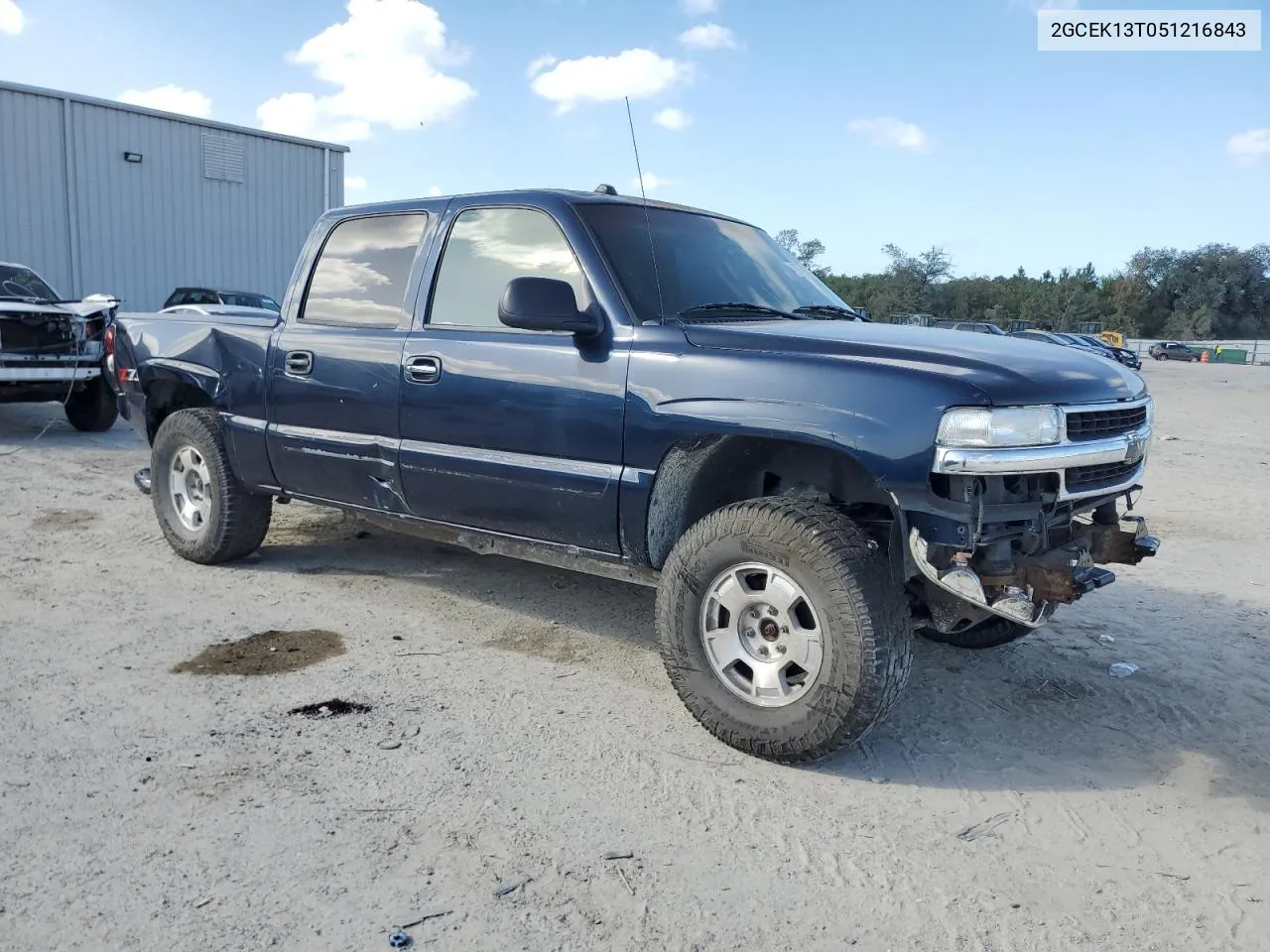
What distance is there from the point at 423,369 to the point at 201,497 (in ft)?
6.94

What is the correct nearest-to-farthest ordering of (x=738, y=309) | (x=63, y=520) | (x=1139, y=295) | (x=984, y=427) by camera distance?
(x=984, y=427) → (x=738, y=309) → (x=63, y=520) → (x=1139, y=295)

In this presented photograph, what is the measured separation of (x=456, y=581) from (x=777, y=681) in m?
2.50

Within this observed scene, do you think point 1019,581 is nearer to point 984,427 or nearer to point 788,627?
point 984,427

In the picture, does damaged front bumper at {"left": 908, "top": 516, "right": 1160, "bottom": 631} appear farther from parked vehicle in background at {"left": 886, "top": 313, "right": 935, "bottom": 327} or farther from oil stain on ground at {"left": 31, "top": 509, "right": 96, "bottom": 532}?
oil stain on ground at {"left": 31, "top": 509, "right": 96, "bottom": 532}

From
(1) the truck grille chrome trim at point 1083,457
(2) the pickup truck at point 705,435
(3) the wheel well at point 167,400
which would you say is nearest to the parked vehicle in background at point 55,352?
(3) the wheel well at point 167,400

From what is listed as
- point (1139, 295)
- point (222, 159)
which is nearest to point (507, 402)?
point (222, 159)

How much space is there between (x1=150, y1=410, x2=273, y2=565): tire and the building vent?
18.8 m

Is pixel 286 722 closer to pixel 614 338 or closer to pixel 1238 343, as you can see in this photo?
pixel 614 338

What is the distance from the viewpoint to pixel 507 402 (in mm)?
3934

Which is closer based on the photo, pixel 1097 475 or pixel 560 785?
pixel 560 785

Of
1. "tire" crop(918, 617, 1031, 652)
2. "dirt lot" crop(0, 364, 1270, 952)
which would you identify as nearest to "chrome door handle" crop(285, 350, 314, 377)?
"dirt lot" crop(0, 364, 1270, 952)

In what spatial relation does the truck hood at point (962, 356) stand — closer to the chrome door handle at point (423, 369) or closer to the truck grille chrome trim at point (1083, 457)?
the truck grille chrome trim at point (1083, 457)

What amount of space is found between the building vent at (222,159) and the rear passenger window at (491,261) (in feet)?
67.5

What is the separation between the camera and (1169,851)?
111 inches
